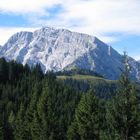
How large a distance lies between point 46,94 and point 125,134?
32.9m

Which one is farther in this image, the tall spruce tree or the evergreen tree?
the evergreen tree

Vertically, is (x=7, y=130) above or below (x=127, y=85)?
below

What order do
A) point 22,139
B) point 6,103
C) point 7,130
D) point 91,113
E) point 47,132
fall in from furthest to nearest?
1. point 6,103
2. point 7,130
3. point 22,139
4. point 47,132
5. point 91,113

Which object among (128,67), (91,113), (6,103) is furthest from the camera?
(6,103)

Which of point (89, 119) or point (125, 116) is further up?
point (125, 116)

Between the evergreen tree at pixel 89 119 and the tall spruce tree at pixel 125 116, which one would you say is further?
the evergreen tree at pixel 89 119

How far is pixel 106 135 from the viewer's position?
43.8 m

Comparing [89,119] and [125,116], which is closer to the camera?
[125,116]

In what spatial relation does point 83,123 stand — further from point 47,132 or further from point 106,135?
point 106,135

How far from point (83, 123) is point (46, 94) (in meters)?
13.0

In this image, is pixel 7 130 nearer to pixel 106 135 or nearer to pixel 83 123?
pixel 83 123

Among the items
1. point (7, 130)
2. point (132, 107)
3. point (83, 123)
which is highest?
point (132, 107)

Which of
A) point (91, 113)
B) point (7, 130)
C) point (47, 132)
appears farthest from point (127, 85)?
point (7, 130)

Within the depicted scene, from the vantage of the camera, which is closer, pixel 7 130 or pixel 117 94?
pixel 117 94
